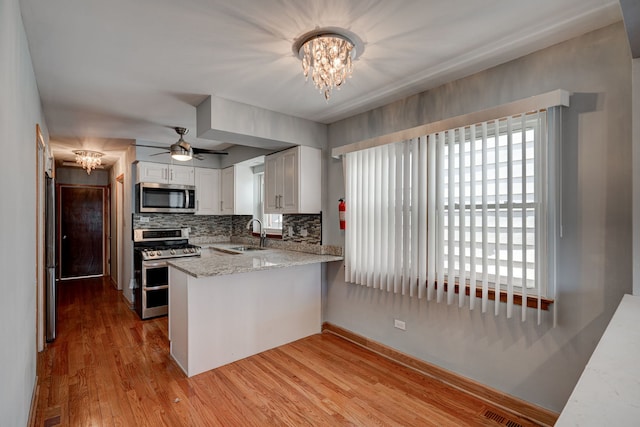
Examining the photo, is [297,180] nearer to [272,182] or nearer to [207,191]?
[272,182]

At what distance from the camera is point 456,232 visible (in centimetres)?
246

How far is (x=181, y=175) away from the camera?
5.04 m

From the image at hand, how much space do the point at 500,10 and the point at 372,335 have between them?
2845mm

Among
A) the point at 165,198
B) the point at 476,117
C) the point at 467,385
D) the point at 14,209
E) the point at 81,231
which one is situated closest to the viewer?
the point at 14,209

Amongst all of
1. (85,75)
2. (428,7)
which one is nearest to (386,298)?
(428,7)

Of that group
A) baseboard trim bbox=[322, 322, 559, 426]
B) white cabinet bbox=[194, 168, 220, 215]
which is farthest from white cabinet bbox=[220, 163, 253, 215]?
baseboard trim bbox=[322, 322, 559, 426]

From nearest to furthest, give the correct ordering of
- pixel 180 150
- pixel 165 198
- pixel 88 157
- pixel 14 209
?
pixel 14 209 < pixel 180 150 < pixel 165 198 < pixel 88 157

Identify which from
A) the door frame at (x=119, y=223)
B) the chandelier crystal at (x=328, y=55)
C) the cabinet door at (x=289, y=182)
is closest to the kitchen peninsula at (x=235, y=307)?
the cabinet door at (x=289, y=182)

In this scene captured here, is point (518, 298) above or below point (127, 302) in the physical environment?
above

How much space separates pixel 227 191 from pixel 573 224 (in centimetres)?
457

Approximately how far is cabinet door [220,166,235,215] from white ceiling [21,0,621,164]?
2.05 m

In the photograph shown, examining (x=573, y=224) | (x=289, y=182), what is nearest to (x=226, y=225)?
(x=289, y=182)

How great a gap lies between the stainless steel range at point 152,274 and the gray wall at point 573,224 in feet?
11.8

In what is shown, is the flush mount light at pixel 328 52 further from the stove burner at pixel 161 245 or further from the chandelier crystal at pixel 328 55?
the stove burner at pixel 161 245
